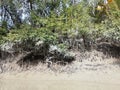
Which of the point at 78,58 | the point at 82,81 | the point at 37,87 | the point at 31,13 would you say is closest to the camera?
the point at 37,87

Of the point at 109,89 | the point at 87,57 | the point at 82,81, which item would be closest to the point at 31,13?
the point at 87,57

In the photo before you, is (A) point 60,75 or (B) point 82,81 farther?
(A) point 60,75

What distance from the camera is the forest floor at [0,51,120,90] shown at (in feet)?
32.0

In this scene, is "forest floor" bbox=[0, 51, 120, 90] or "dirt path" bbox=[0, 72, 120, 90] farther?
A: "forest floor" bbox=[0, 51, 120, 90]

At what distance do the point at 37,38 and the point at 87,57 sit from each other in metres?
2.25

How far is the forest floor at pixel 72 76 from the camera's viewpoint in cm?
977

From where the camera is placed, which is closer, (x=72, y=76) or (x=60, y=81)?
(x=60, y=81)

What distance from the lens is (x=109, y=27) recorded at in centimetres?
1253

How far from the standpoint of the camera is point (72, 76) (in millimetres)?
11078

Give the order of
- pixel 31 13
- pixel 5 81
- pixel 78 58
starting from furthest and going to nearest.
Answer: pixel 31 13
pixel 78 58
pixel 5 81

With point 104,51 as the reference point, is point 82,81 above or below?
below

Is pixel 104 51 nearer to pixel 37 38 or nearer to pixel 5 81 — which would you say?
pixel 37 38

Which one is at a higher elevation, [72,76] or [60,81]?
[72,76]

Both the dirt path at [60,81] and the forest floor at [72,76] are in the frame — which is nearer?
the dirt path at [60,81]
